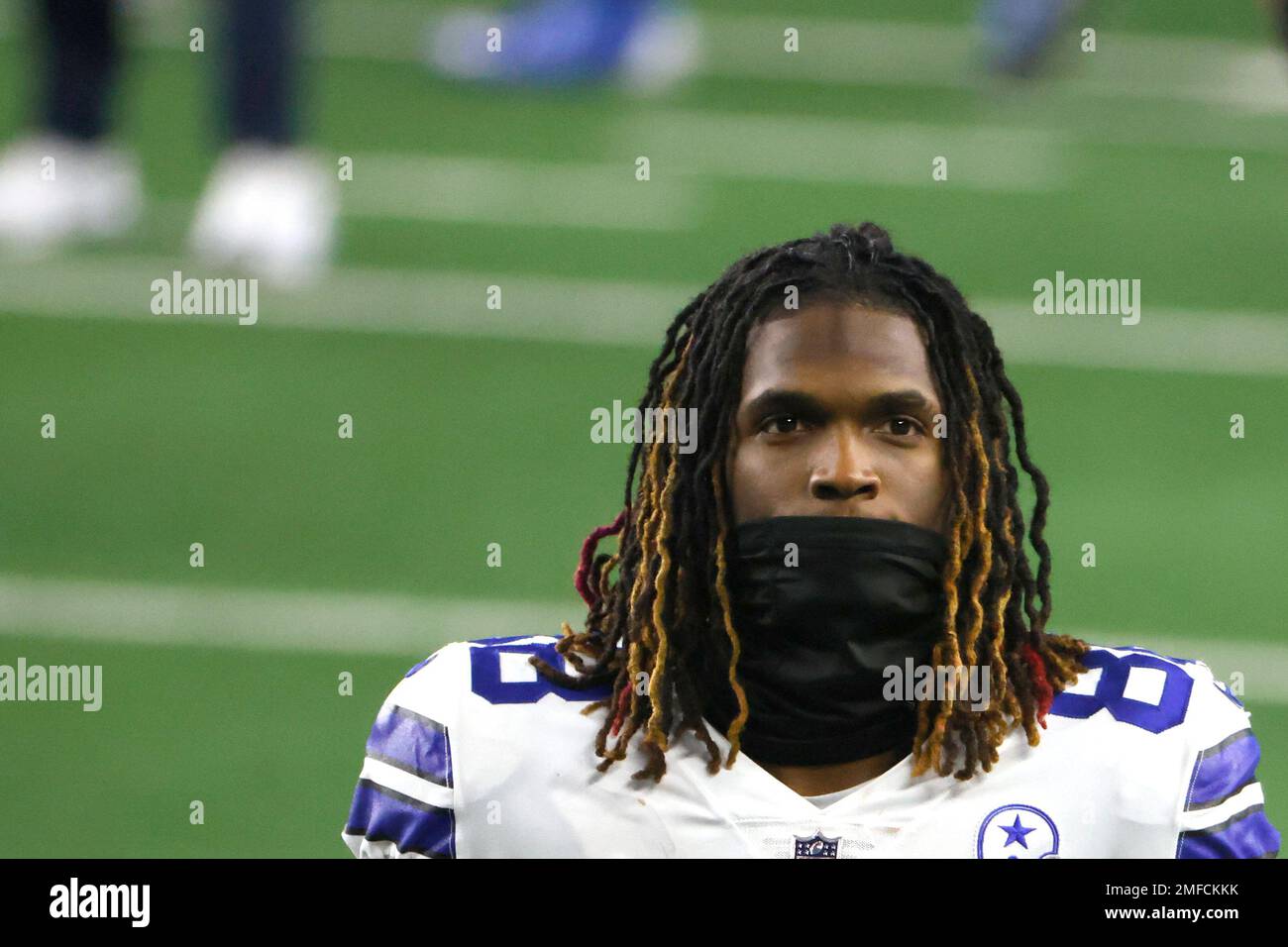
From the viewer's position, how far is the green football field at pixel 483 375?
587 centimetres

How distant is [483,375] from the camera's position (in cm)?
812

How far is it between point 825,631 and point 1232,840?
55cm

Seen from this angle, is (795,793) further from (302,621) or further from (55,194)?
(55,194)

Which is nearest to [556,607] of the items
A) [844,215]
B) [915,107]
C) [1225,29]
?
[844,215]

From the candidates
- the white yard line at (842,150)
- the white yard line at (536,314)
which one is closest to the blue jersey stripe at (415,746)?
the white yard line at (536,314)

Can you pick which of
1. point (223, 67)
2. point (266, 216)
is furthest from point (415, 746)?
point (223, 67)

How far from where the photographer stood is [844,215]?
10164mm

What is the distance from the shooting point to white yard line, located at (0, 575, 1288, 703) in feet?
20.1

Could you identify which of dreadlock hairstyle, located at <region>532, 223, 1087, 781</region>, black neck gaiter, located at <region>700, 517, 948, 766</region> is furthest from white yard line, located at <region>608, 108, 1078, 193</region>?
black neck gaiter, located at <region>700, 517, 948, 766</region>

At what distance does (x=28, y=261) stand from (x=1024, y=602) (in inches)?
261

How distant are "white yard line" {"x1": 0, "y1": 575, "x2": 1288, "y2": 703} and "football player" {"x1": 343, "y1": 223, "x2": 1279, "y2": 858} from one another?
304cm

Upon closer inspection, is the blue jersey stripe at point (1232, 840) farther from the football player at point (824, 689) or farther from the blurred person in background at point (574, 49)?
the blurred person in background at point (574, 49)
